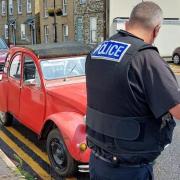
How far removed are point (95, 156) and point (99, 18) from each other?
2691 centimetres

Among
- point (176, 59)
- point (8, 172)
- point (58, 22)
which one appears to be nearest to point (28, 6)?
point (58, 22)

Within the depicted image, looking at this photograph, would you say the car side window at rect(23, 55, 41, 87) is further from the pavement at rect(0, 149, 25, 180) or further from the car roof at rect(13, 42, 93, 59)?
the pavement at rect(0, 149, 25, 180)

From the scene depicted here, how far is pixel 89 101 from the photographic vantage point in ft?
9.64

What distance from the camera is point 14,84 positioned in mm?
7520

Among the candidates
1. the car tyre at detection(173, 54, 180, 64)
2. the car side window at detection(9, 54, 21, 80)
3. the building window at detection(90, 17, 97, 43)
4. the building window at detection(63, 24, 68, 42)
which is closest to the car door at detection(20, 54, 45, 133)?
the car side window at detection(9, 54, 21, 80)

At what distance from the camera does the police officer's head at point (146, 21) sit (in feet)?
8.77

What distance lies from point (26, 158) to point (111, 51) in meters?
4.11

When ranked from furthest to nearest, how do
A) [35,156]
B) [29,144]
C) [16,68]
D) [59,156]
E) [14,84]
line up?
[16,68] < [14,84] < [29,144] < [35,156] < [59,156]

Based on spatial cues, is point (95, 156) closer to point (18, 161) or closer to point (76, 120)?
point (76, 120)

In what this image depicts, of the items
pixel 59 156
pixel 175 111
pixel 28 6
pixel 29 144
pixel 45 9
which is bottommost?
pixel 29 144

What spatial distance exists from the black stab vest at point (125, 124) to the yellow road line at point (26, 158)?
122 inches

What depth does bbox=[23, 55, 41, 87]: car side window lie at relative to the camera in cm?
669

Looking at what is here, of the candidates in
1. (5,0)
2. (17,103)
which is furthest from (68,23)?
(17,103)

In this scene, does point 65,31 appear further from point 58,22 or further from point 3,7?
point 3,7
